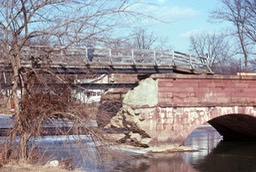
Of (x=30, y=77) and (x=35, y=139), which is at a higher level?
(x=30, y=77)

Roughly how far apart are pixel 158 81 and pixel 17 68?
11.1 meters

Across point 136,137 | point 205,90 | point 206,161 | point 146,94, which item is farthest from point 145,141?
point 205,90

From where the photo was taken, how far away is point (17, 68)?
39.0 ft

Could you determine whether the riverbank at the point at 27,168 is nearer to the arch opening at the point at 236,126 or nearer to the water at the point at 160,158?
the water at the point at 160,158

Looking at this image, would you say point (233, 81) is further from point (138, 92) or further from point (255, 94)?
point (138, 92)

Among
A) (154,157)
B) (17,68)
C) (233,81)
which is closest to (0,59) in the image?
(17,68)

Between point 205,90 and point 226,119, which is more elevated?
point 205,90

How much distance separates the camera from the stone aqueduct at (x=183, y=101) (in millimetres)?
22156

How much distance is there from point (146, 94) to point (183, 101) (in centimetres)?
180

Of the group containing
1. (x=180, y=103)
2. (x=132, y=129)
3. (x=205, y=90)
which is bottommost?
(x=132, y=129)

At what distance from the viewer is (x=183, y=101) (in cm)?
2261

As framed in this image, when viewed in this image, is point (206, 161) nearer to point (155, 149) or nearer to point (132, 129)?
point (155, 149)

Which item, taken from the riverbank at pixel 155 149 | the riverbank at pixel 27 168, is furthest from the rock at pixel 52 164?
the riverbank at pixel 155 149

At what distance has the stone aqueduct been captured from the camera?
22.2m
